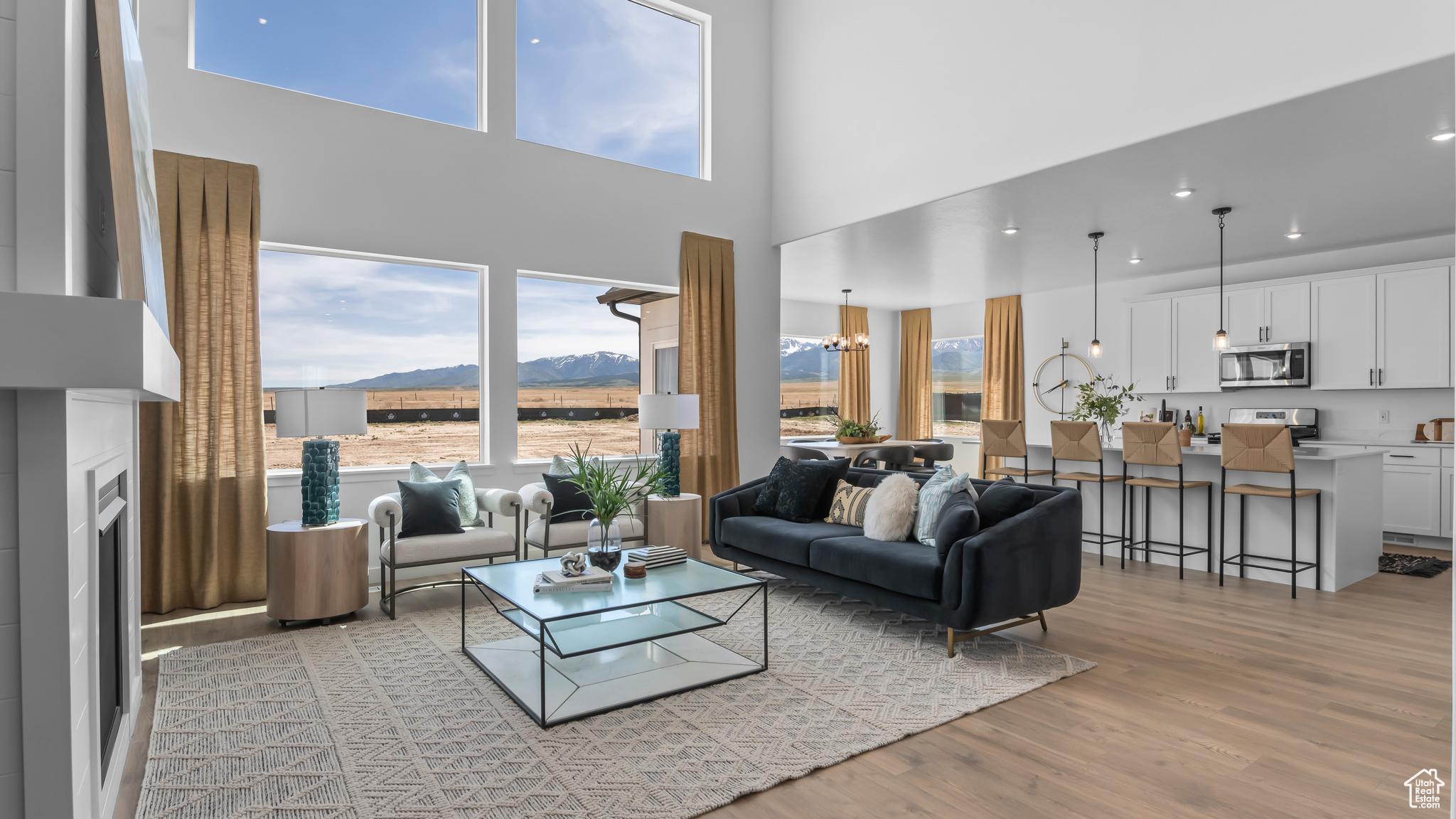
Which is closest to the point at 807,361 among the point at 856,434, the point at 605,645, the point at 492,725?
the point at 856,434

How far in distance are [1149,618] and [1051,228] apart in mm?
3200

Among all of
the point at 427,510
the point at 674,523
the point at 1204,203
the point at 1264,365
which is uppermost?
the point at 1204,203

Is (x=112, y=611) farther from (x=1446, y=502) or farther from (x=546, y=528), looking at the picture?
(x=1446, y=502)

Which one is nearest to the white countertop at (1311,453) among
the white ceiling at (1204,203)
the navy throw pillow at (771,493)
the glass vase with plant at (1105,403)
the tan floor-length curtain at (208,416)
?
the glass vase with plant at (1105,403)

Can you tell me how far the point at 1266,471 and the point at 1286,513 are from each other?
42 centimetres

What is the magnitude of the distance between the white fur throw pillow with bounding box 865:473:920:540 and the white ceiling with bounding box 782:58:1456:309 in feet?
6.97

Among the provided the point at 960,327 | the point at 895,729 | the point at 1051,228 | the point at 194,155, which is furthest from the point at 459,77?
the point at 960,327

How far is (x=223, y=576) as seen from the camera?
450 centimetres

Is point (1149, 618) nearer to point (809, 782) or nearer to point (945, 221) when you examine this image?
point (809, 782)

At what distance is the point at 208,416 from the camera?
4402mm

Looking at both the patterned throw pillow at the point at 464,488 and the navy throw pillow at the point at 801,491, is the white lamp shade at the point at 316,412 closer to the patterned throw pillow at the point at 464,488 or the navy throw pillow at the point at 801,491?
the patterned throw pillow at the point at 464,488

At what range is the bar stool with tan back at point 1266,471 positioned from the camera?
478 cm

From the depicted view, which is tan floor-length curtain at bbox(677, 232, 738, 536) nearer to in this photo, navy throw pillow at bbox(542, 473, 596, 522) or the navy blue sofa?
navy throw pillow at bbox(542, 473, 596, 522)

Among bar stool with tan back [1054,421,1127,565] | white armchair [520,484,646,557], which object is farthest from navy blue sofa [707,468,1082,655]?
bar stool with tan back [1054,421,1127,565]
